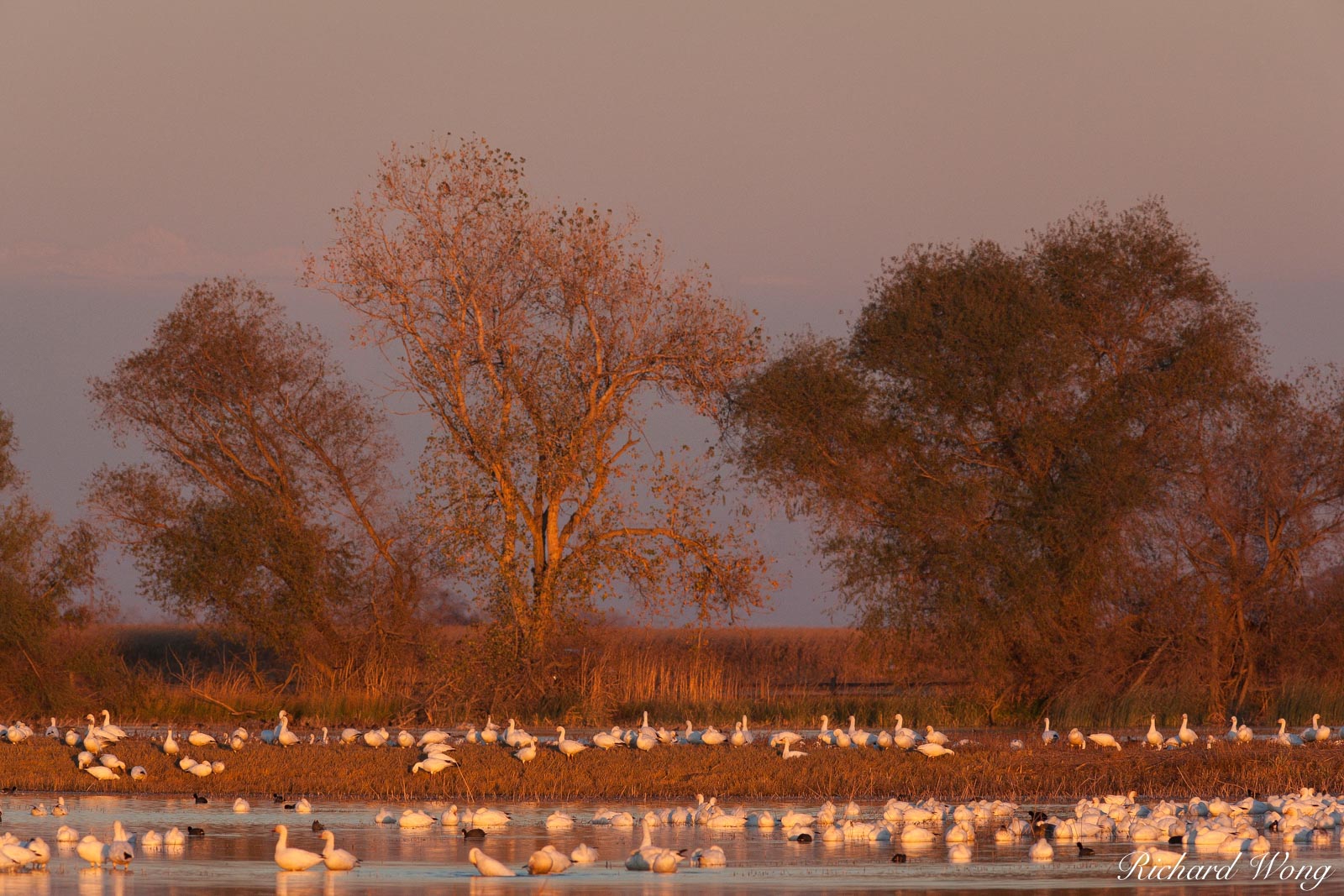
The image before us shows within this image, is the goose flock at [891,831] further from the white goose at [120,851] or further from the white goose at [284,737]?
the white goose at [284,737]

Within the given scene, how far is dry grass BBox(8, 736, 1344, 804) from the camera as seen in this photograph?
21.7 m

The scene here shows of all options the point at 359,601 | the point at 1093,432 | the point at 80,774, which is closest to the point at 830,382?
the point at 1093,432

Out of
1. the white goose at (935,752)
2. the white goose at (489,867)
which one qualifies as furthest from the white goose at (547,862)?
the white goose at (935,752)

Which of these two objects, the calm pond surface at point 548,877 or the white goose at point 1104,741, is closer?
the calm pond surface at point 548,877

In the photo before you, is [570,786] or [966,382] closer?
[570,786]

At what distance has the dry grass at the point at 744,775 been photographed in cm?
2172

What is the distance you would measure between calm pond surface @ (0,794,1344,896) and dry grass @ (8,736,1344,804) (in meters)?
2.41

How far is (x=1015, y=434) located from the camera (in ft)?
111

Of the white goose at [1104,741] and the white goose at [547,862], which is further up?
the white goose at [1104,741]

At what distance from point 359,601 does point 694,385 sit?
357 inches

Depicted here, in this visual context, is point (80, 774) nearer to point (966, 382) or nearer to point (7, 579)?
point (7, 579)

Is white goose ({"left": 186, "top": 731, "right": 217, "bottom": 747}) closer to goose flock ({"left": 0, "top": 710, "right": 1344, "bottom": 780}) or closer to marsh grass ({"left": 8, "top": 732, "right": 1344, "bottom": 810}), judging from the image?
goose flock ({"left": 0, "top": 710, "right": 1344, "bottom": 780})

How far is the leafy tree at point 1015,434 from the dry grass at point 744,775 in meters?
8.69

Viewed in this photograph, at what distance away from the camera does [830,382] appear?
113 ft
